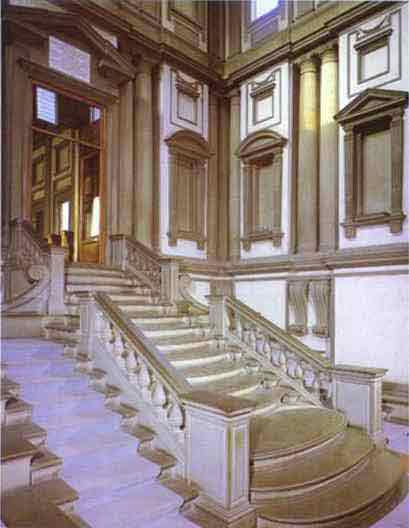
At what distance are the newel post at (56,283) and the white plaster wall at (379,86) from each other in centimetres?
517

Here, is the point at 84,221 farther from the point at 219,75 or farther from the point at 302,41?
the point at 302,41

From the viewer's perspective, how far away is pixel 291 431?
15.1 ft

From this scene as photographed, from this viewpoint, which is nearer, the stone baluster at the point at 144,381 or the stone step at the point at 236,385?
the stone baluster at the point at 144,381

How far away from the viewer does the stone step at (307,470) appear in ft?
12.0

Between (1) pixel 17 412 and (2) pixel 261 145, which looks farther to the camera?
(2) pixel 261 145

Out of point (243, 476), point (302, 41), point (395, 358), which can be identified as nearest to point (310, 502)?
point (243, 476)

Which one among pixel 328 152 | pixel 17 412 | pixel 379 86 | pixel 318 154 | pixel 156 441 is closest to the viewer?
pixel 17 412

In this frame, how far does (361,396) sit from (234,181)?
6.66 m

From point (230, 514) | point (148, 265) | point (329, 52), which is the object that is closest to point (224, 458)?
point (230, 514)

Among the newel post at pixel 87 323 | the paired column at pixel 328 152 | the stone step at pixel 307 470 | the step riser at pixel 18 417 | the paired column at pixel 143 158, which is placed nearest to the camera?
the stone step at pixel 307 470

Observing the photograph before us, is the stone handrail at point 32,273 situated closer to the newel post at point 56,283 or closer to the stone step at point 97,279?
the newel post at point 56,283

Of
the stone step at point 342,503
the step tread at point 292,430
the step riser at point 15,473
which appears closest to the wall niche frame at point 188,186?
the step tread at point 292,430

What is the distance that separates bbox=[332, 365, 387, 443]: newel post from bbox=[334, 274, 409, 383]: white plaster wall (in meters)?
2.37

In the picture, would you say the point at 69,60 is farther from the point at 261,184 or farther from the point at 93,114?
the point at 261,184
